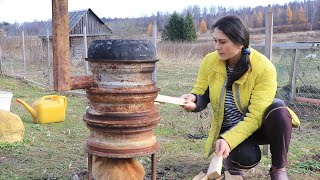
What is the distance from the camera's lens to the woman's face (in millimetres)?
2633

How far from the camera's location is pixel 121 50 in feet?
5.87

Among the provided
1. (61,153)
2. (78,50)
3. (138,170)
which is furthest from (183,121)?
(78,50)

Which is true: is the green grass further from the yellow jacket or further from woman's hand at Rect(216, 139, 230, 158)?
woman's hand at Rect(216, 139, 230, 158)

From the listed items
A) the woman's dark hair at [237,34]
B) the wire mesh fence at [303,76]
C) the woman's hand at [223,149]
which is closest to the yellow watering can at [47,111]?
the woman's dark hair at [237,34]

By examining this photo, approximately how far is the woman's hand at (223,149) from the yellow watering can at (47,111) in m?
4.42

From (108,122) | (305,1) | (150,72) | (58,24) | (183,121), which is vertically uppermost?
(305,1)

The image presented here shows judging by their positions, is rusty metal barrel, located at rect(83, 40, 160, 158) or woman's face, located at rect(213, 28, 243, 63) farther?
woman's face, located at rect(213, 28, 243, 63)

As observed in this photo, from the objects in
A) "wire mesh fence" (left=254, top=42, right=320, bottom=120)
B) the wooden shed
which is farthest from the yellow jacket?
the wooden shed

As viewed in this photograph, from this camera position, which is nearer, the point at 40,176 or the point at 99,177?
the point at 99,177

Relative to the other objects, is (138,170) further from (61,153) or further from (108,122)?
(61,153)

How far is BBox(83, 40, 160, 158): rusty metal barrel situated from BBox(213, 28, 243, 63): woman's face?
881 mm

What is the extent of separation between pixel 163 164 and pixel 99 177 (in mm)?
1966

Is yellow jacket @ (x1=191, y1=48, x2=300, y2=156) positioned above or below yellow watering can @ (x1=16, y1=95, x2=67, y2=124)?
above

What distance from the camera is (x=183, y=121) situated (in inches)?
257
